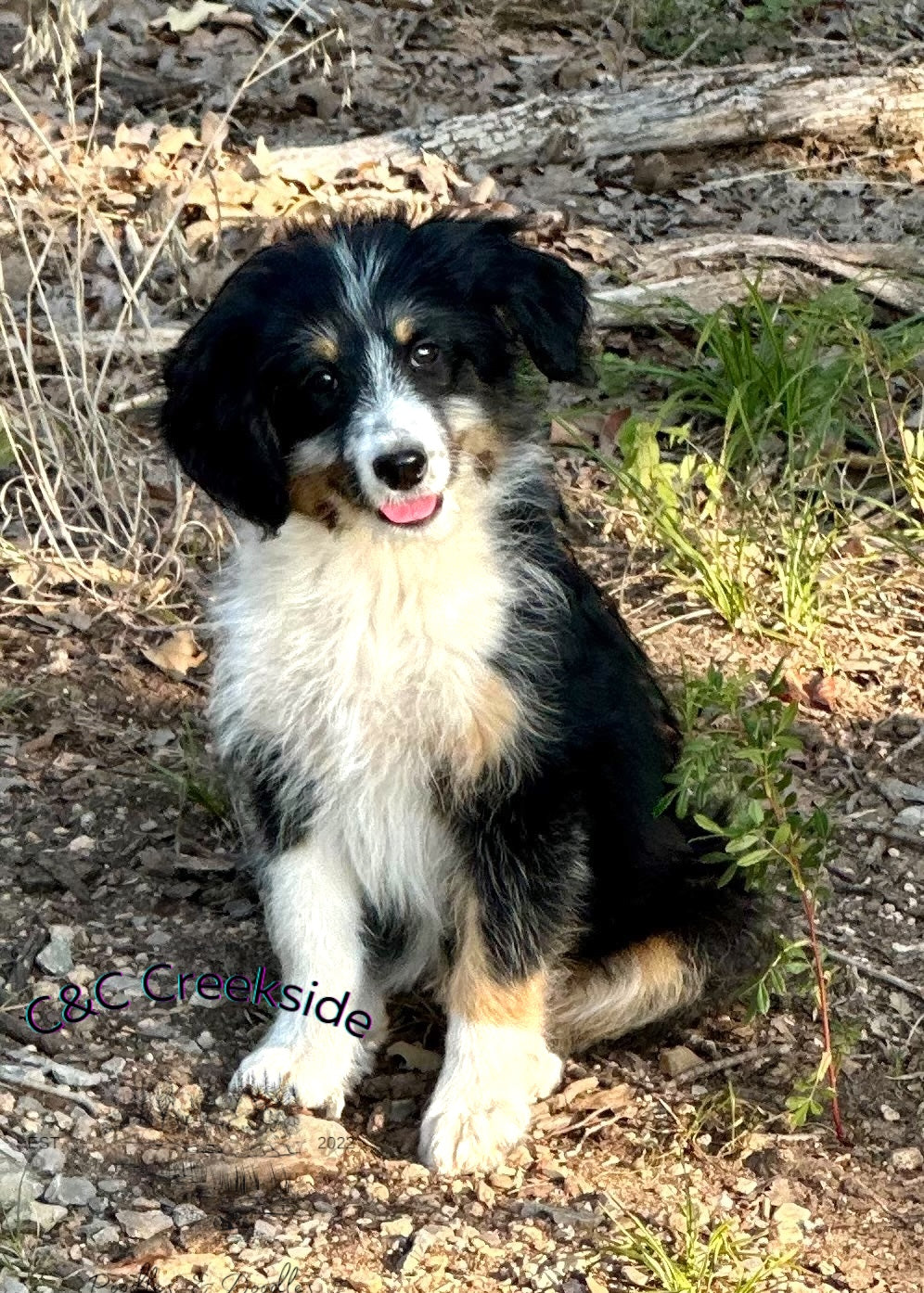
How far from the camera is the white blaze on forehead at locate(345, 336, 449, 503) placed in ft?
10.5

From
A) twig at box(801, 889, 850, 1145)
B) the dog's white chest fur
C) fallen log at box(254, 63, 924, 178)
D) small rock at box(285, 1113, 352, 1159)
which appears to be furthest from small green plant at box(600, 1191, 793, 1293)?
fallen log at box(254, 63, 924, 178)

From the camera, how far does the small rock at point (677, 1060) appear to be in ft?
12.5

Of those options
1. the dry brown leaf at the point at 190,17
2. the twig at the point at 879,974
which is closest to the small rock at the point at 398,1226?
the twig at the point at 879,974

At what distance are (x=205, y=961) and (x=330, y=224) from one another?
69.5 inches

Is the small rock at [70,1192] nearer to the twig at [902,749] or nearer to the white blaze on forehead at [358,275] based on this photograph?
the white blaze on forehead at [358,275]

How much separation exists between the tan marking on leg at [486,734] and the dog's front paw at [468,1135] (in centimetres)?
70

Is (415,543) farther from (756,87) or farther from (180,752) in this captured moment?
(756,87)

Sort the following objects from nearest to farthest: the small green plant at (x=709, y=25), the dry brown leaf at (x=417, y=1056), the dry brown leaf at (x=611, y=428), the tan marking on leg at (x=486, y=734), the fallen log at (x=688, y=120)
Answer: the tan marking on leg at (x=486, y=734), the dry brown leaf at (x=417, y=1056), the dry brown leaf at (x=611, y=428), the fallen log at (x=688, y=120), the small green plant at (x=709, y=25)

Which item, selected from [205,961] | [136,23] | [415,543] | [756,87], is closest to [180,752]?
[205,961]

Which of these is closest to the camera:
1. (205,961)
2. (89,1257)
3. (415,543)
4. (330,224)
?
(89,1257)

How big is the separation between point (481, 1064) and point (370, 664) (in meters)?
0.88

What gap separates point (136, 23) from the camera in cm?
852

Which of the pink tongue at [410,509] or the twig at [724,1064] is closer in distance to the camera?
the pink tongue at [410,509]

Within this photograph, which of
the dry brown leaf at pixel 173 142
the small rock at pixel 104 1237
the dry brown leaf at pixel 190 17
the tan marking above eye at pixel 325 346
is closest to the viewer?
the small rock at pixel 104 1237
